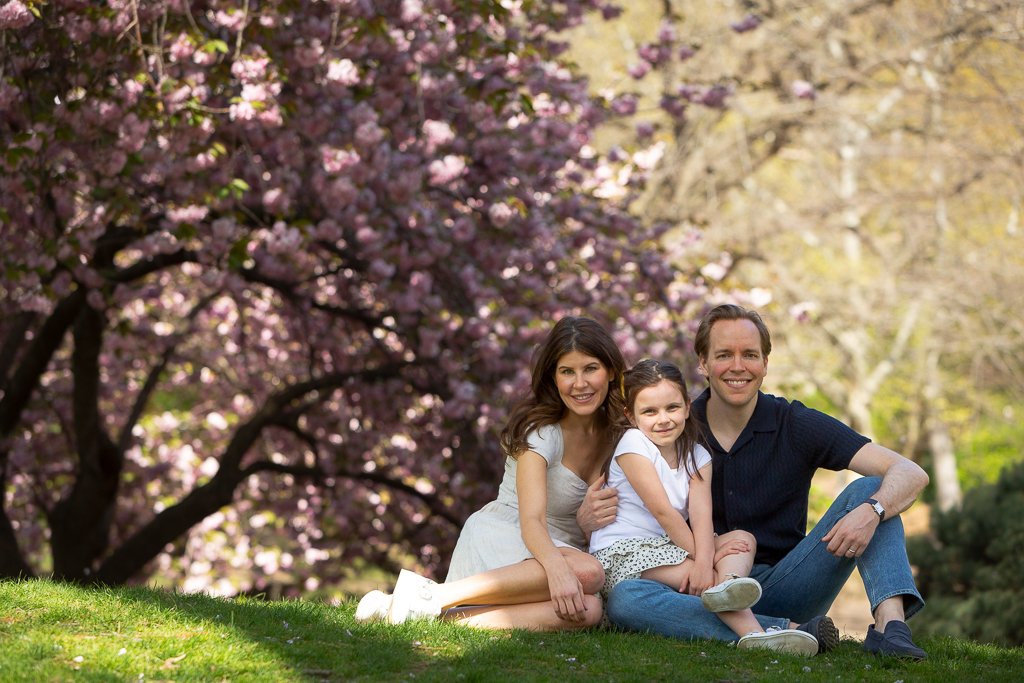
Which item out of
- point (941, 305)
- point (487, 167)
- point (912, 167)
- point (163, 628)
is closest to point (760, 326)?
point (163, 628)

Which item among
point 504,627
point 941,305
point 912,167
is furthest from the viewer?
point 912,167

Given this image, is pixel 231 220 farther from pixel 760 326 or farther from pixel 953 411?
pixel 953 411

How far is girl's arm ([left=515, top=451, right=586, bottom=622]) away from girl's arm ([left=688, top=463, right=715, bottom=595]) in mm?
412

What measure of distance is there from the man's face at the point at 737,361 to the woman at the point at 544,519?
1.19 feet

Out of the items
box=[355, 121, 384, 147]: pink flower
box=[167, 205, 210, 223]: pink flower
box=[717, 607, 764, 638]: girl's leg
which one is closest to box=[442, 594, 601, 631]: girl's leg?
box=[717, 607, 764, 638]: girl's leg

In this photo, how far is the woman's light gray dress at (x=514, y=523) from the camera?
459 cm

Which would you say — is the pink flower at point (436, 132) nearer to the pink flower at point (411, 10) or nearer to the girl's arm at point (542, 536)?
the pink flower at point (411, 10)

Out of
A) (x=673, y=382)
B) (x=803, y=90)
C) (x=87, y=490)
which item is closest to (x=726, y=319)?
(x=673, y=382)

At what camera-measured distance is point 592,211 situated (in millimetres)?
8062

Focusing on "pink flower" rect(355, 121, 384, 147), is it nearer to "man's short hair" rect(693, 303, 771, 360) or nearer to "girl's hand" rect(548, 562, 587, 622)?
"man's short hair" rect(693, 303, 771, 360)

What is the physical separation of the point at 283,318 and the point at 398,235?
7.86ft

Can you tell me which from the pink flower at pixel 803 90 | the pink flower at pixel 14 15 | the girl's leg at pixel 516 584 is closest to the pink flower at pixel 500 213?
the pink flower at pixel 14 15

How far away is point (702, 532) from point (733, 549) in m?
0.12

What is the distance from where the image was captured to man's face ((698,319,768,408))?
15.0 feet
